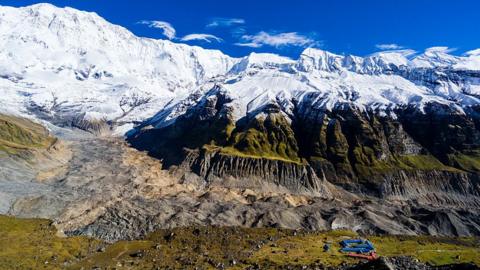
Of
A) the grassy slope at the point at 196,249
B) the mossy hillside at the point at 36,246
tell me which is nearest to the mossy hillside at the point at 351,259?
the grassy slope at the point at 196,249

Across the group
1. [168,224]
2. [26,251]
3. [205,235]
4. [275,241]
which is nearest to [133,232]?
[168,224]

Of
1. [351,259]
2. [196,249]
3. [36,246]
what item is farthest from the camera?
[196,249]

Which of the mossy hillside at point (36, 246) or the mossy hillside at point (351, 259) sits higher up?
the mossy hillside at point (351, 259)

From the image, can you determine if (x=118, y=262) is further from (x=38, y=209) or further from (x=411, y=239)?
(x=411, y=239)

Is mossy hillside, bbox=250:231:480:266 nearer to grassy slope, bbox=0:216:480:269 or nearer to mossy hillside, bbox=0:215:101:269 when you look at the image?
grassy slope, bbox=0:216:480:269

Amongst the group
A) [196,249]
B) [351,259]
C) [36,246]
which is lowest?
[36,246]

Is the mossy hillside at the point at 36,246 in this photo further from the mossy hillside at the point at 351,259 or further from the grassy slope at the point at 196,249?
the mossy hillside at the point at 351,259

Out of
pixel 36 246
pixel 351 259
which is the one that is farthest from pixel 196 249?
pixel 36 246

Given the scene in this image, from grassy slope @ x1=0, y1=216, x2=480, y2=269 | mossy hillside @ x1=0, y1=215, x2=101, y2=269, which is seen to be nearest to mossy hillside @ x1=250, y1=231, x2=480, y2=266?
grassy slope @ x1=0, y1=216, x2=480, y2=269

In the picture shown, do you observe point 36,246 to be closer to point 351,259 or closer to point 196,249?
point 196,249
